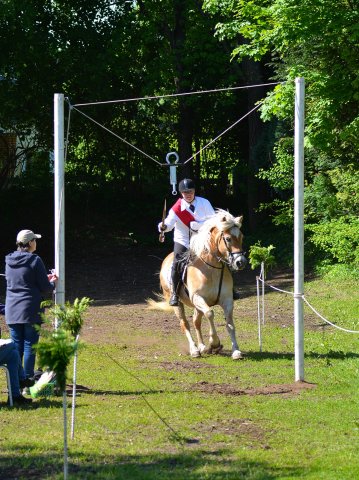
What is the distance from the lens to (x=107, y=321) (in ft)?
57.7

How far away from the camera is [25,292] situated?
10.4 m

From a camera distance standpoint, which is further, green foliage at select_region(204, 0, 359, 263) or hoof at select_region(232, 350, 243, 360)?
green foliage at select_region(204, 0, 359, 263)

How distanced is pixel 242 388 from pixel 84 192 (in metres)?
21.7

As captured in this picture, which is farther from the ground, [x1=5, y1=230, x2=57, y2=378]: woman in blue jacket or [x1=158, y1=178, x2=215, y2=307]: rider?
[x1=158, y1=178, x2=215, y2=307]: rider

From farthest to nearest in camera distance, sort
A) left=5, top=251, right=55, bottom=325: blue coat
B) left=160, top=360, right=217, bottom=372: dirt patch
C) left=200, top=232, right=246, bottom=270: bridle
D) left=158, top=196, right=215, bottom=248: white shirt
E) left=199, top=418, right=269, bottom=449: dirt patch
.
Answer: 1. left=158, top=196, right=215, bottom=248: white shirt
2. left=200, top=232, right=246, bottom=270: bridle
3. left=160, top=360, right=217, bottom=372: dirt patch
4. left=5, top=251, right=55, bottom=325: blue coat
5. left=199, top=418, right=269, bottom=449: dirt patch

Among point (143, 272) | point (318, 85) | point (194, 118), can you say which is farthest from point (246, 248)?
point (318, 85)

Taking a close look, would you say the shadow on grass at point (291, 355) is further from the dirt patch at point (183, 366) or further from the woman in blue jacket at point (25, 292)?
the woman in blue jacket at point (25, 292)

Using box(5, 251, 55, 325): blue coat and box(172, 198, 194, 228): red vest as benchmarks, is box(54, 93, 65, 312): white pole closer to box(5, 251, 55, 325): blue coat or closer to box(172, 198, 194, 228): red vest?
box(5, 251, 55, 325): blue coat

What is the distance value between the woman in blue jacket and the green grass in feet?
2.68

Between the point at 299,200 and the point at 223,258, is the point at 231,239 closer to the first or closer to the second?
the point at 223,258

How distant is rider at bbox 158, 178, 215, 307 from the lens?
13242mm

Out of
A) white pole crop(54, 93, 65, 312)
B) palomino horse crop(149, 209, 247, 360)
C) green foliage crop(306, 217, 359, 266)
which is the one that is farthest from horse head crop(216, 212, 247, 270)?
green foliage crop(306, 217, 359, 266)

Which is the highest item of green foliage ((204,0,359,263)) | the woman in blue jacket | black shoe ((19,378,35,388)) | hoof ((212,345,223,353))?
green foliage ((204,0,359,263))

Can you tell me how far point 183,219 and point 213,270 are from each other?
36.9 inches
